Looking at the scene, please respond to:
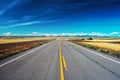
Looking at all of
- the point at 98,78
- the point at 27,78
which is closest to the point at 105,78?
the point at 98,78

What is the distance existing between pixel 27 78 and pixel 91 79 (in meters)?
2.78

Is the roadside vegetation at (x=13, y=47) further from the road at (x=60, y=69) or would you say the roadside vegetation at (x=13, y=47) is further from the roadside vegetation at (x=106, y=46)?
the roadside vegetation at (x=106, y=46)

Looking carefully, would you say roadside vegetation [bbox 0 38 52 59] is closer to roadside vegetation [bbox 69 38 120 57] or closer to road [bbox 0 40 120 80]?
road [bbox 0 40 120 80]

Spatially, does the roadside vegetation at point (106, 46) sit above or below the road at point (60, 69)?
below

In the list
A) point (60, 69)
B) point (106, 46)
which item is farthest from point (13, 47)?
point (60, 69)

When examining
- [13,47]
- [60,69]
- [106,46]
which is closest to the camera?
[60,69]

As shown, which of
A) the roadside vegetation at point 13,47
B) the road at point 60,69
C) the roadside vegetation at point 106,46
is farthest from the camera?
the roadside vegetation at point 106,46

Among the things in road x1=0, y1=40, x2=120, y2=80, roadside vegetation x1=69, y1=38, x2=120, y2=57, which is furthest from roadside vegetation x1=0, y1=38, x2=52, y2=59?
roadside vegetation x1=69, y1=38, x2=120, y2=57

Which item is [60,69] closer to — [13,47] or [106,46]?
[13,47]

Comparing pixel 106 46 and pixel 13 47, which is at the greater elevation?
pixel 13 47

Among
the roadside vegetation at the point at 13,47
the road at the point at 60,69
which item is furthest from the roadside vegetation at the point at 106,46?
the roadside vegetation at the point at 13,47

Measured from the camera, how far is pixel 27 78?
21.2 ft

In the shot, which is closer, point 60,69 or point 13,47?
point 60,69

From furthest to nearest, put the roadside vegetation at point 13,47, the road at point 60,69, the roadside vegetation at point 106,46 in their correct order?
the roadside vegetation at point 106,46 → the roadside vegetation at point 13,47 → the road at point 60,69
